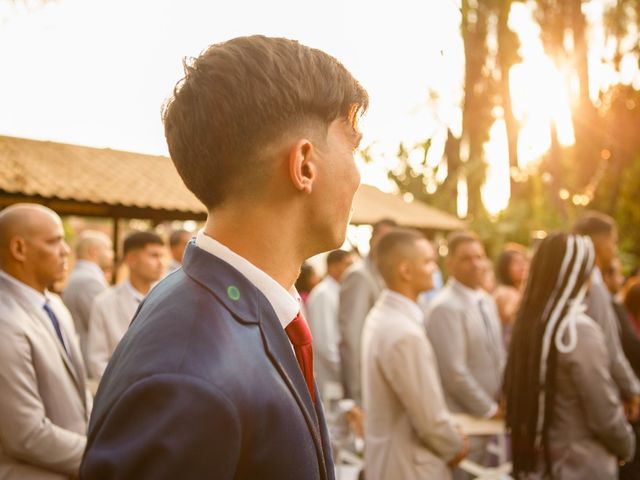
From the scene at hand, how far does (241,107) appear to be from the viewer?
4.58ft

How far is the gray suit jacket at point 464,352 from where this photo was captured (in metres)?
5.30

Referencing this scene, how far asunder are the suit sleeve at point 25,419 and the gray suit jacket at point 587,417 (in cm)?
260

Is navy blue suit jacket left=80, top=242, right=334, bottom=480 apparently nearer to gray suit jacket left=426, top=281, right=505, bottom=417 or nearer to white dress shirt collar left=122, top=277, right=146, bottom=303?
gray suit jacket left=426, top=281, right=505, bottom=417

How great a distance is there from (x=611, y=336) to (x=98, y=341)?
389 centimetres

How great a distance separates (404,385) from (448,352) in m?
1.53

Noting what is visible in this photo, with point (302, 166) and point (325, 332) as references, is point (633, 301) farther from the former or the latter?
point (302, 166)

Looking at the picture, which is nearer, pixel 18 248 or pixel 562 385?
pixel 18 248

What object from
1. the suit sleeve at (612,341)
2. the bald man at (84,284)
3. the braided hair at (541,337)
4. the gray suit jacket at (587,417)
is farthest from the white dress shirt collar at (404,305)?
the bald man at (84,284)

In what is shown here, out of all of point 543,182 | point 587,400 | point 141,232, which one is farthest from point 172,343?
point 543,182

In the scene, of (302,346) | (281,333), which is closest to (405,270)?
(302,346)

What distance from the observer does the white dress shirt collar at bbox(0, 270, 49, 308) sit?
3.54 m

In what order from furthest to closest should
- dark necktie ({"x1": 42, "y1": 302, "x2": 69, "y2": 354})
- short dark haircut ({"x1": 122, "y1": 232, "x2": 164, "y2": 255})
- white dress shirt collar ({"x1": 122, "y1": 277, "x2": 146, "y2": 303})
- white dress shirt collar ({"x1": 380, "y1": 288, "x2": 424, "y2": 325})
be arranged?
short dark haircut ({"x1": 122, "y1": 232, "x2": 164, "y2": 255}) → white dress shirt collar ({"x1": 122, "y1": 277, "x2": 146, "y2": 303}) → white dress shirt collar ({"x1": 380, "y1": 288, "x2": 424, "y2": 325}) → dark necktie ({"x1": 42, "y1": 302, "x2": 69, "y2": 354})

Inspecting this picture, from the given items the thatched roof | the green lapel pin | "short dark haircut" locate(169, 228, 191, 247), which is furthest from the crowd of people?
the thatched roof

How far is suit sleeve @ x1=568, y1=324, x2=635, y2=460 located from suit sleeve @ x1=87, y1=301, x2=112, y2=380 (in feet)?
11.5
